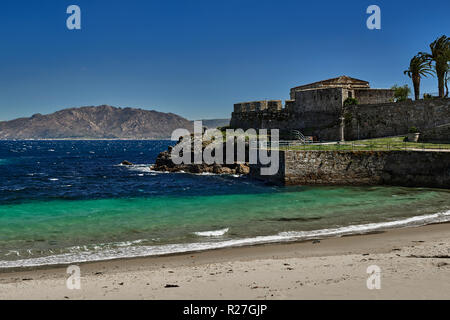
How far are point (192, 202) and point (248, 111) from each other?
24.2 meters

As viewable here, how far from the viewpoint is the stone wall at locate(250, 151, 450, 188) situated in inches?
964

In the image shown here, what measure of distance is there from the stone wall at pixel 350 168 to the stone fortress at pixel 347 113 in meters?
10.0

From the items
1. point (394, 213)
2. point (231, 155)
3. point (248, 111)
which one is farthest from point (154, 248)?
point (248, 111)

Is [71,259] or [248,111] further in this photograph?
[248,111]

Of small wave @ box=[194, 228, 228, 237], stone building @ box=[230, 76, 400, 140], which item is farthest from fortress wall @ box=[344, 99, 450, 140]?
small wave @ box=[194, 228, 228, 237]

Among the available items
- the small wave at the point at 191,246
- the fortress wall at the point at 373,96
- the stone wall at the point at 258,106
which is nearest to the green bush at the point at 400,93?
the fortress wall at the point at 373,96

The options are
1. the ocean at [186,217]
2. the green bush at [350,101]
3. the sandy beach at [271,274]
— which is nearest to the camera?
the sandy beach at [271,274]

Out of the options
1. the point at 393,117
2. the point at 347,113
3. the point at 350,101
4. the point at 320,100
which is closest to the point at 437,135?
the point at 393,117

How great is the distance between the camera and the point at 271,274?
29.8ft

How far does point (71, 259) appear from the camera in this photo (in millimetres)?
11438

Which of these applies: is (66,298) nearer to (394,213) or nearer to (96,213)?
(96,213)

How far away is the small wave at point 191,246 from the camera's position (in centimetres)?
1132

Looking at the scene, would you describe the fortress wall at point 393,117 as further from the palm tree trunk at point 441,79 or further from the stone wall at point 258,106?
the stone wall at point 258,106
